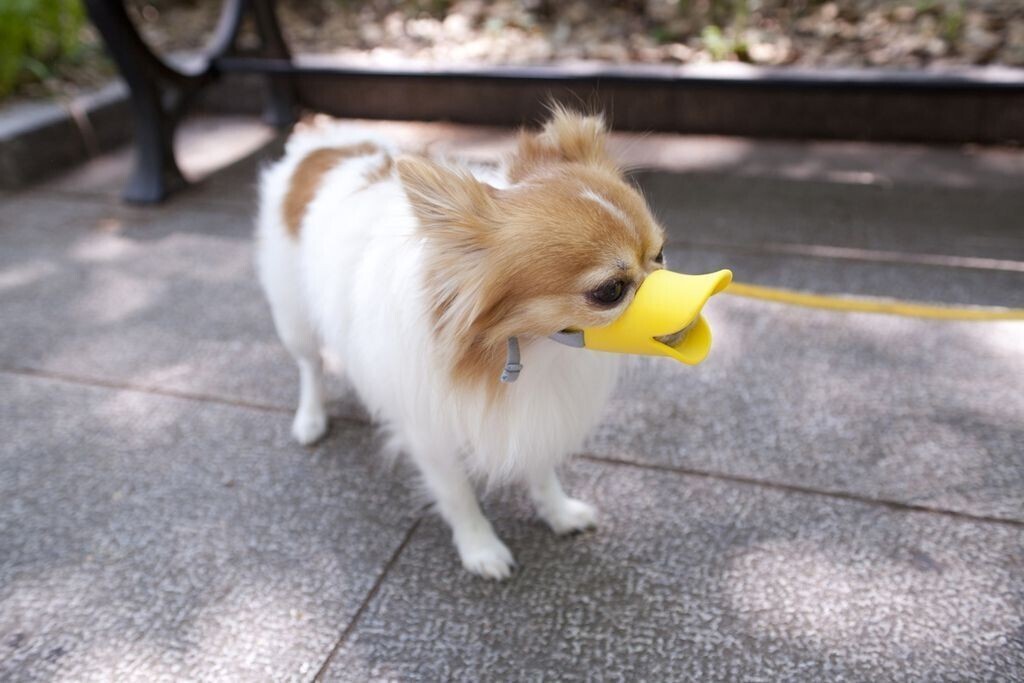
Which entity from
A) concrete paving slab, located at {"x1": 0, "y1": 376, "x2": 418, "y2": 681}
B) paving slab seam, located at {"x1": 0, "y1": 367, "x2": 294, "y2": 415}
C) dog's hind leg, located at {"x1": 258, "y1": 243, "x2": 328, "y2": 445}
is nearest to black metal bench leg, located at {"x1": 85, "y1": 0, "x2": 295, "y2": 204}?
paving slab seam, located at {"x1": 0, "y1": 367, "x2": 294, "y2": 415}

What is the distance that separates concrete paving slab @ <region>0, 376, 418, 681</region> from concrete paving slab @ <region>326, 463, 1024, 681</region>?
201 millimetres

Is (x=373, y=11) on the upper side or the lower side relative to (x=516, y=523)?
upper

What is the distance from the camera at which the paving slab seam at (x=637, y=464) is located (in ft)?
8.45

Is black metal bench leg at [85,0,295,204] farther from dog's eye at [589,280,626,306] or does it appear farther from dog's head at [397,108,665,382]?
dog's eye at [589,280,626,306]

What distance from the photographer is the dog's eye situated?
183 centimetres

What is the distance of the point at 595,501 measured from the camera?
274cm

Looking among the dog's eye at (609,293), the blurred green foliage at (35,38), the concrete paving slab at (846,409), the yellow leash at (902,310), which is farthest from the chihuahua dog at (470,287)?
the blurred green foliage at (35,38)

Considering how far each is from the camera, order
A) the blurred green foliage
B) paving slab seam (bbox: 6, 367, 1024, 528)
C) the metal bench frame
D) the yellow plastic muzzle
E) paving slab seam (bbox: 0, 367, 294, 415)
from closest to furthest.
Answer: the yellow plastic muzzle, paving slab seam (bbox: 6, 367, 1024, 528), paving slab seam (bbox: 0, 367, 294, 415), the metal bench frame, the blurred green foliage

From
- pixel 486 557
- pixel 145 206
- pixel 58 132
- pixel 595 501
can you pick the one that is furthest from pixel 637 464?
pixel 58 132

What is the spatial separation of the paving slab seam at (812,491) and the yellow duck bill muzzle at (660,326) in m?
0.97

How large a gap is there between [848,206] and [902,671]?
3.10 metres

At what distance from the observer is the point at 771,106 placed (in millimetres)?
5438

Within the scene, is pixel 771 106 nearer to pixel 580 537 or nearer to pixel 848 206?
pixel 848 206

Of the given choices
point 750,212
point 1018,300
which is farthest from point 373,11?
point 1018,300
